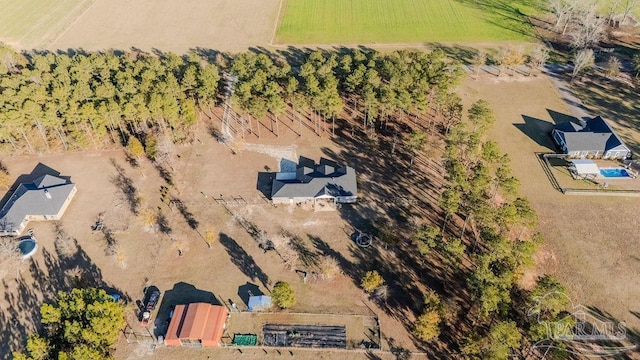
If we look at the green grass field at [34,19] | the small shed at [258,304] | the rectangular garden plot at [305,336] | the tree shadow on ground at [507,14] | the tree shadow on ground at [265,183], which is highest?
the tree shadow on ground at [507,14]

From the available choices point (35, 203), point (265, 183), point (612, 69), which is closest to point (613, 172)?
point (612, 69)

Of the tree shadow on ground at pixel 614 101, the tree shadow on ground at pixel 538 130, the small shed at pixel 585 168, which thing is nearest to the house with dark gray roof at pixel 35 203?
the tree shadow on ground at pixel 538 130

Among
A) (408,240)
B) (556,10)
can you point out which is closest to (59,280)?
(408,240)

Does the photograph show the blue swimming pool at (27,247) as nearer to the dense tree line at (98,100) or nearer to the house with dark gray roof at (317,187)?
the dense tree line at (98,100)

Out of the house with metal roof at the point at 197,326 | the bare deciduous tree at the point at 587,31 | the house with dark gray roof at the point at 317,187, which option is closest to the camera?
the house with metal roof at the point at 197,326

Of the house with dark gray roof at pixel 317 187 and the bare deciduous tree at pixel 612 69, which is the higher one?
the bare deciduous tree at pixel 612 69

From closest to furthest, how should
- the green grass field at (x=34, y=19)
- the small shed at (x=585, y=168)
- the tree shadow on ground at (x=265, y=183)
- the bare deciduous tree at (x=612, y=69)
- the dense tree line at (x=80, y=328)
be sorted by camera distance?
1. the dense tree line at (x=80, y=328)
2. the tree shadow on ground at (x=265, y=183)
3. the small shed at (x=585, y=168)
4. the bare deciduous tree at (x=612, y=69)
5. the green grass field at (x=34, y=19)

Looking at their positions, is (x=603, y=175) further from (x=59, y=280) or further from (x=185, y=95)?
(x=59, y=280)

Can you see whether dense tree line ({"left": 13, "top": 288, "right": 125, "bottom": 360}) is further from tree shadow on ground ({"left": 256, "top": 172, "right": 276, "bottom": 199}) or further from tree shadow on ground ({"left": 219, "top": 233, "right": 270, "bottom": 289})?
tree shadow on ground ({"left": 256, "top": 172, "right": 276, "bottom": 199})
